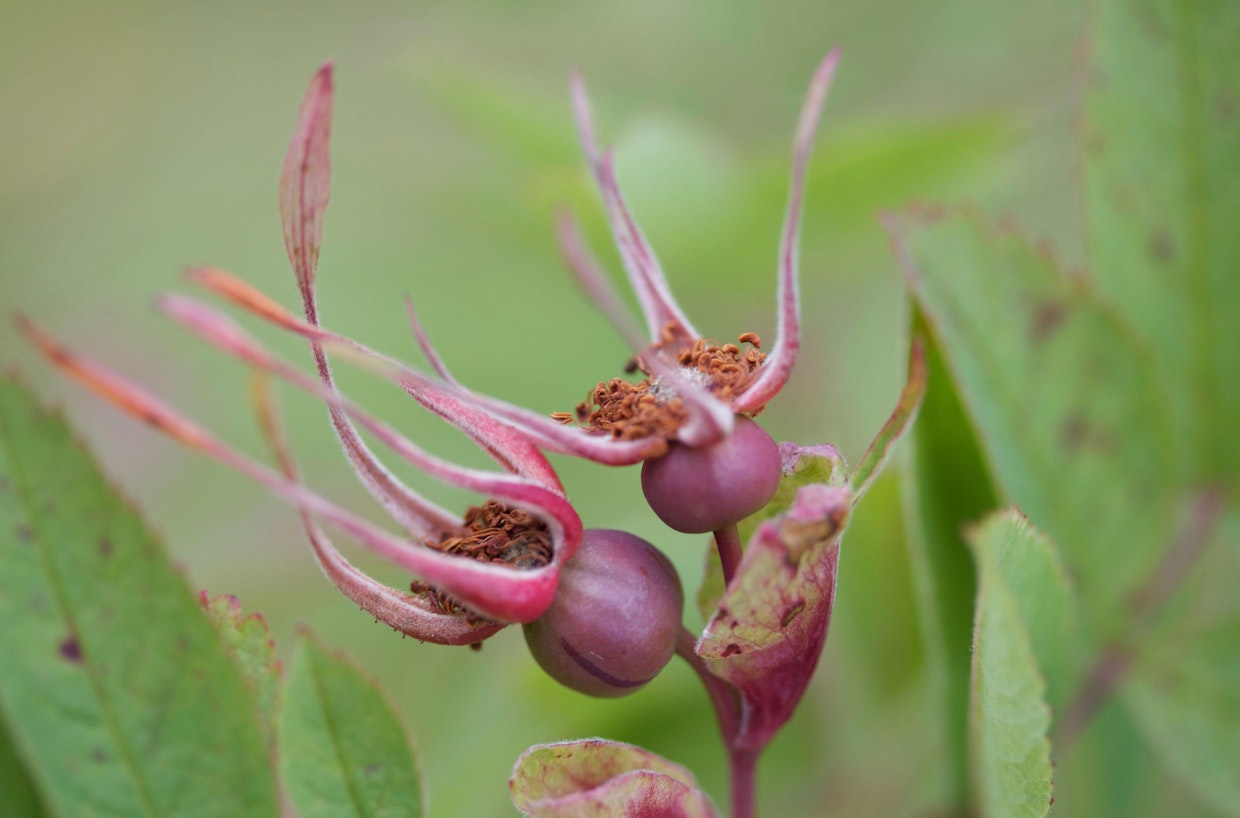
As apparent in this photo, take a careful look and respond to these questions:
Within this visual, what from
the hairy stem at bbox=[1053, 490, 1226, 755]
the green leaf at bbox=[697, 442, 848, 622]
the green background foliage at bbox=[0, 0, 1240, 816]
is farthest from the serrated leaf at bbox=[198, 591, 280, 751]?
the hairy stem at bbox=[1053, 490, 1226, 755]

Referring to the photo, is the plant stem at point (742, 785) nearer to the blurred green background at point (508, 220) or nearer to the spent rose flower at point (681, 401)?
the spent rose flower at point (681, 401)

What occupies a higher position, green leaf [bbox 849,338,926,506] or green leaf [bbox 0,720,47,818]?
green leaf [bbox 849,338,926,506]

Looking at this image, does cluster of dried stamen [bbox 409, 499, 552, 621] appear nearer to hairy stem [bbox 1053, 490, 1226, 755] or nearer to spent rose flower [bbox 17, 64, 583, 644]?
spent rose flower [bbox 17, 64, 583, 644]

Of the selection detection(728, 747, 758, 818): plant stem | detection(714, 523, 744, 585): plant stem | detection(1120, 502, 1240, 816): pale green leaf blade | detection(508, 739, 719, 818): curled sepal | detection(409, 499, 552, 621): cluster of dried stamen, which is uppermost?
detection(409, 499, 552, 621): cluster of dried stamen

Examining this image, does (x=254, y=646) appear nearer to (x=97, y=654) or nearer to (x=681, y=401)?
(x=97, y=654)

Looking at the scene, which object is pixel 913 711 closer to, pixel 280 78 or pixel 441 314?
pixel 441 314

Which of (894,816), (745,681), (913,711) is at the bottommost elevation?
(894,816)

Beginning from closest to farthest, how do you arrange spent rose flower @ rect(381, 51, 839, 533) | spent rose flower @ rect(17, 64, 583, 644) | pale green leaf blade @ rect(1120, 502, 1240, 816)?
spent rose flower @ rect(17, 64, 583, 644) < spent rose flower @ rect(381, 51, 839, 533) < pale green leaf blade @ rect(1120, 502, 1240, 816)

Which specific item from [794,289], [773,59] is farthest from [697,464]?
[773,59]
